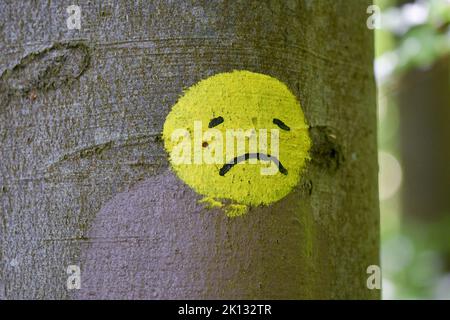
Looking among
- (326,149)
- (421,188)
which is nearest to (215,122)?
(326,149)

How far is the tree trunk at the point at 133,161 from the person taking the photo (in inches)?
29.1

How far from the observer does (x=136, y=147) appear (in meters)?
0.75

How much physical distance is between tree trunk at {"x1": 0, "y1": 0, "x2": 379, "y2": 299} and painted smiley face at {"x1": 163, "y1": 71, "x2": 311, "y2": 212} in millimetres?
14

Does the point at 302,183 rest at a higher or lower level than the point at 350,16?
lower

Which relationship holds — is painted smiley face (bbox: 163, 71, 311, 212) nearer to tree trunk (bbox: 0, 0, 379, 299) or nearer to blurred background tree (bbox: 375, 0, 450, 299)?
tree trunk (bbox: 0, 0, 379, 299)

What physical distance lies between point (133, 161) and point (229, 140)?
117 mm

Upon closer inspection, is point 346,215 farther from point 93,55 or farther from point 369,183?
point 93,55

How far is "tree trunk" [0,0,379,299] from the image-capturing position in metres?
0.74

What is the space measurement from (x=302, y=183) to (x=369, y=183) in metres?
0.17

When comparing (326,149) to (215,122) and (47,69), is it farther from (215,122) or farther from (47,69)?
(47,69)

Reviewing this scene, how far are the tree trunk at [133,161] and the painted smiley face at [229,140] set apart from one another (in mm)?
14

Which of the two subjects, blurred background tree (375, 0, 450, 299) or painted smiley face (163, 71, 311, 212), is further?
blurred background tree (375, 0, 450, 299)

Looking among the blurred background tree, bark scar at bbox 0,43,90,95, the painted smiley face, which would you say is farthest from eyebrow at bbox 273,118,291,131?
the blurred background tree
